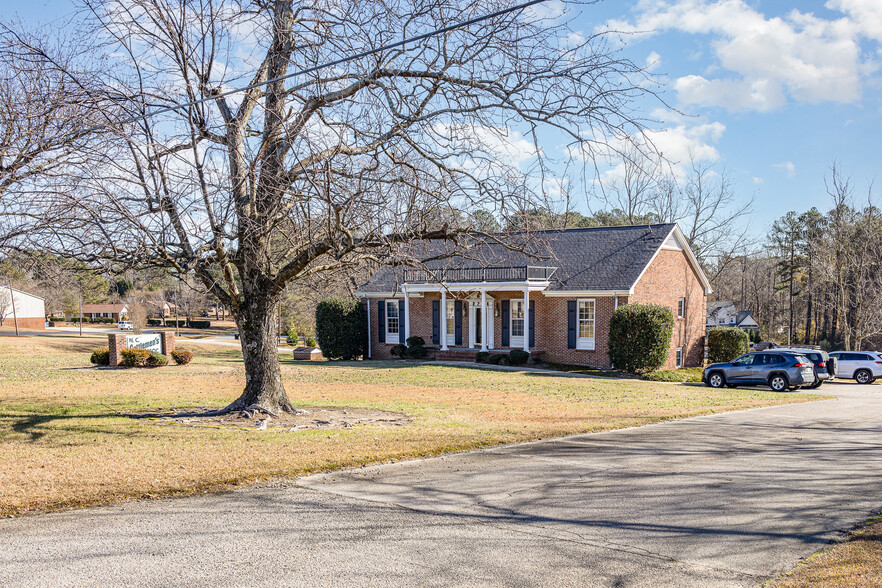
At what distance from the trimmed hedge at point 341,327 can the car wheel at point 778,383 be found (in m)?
20.3

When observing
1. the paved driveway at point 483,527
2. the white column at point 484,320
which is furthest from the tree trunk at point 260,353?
the white column at point 484,320

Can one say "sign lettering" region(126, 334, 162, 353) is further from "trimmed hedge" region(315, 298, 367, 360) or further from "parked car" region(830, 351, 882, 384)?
"parked car" region(830, 351, 882, 384)

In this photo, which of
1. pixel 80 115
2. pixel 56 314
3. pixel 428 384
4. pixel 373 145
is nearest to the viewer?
pixel 80 115

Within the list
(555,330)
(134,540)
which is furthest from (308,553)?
(555,330)

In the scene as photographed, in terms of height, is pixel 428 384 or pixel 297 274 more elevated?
pixel 297 274

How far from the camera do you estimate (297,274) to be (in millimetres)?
12969

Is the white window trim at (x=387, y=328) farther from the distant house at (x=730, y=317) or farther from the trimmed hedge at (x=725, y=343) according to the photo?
the distant house at (x=730, y=317)

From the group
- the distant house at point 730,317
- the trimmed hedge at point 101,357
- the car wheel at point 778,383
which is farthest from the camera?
the distant house at point 730,317

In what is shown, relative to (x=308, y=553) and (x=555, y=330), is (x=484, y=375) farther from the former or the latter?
(x=308, y=553)

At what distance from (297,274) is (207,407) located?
15.5ft

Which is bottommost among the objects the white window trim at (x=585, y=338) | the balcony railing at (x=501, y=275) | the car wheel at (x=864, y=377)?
the car wheel at (x=864, y=377)

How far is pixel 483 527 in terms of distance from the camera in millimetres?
7004

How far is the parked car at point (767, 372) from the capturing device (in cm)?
2573

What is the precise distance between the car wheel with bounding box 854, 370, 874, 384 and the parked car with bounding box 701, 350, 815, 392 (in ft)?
19.0
